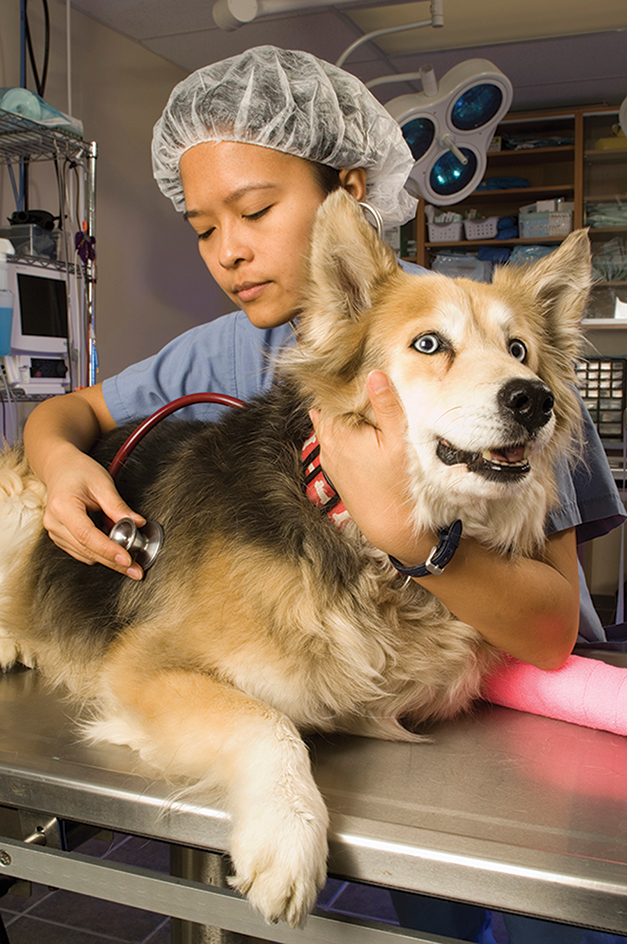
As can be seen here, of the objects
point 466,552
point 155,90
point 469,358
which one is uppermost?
point 155,90

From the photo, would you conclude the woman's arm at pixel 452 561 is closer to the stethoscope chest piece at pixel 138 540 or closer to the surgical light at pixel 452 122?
the stethoscope chest piece at pixel 138 540

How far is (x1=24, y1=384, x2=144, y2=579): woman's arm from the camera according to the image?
115cm

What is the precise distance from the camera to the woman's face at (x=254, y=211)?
4.27 ft

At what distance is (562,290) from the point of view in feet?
3.70

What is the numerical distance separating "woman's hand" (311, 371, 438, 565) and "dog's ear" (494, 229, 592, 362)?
1.11 ft

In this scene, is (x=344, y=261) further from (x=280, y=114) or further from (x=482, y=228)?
(x=482, y=228)

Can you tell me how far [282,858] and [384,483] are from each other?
0.43 m

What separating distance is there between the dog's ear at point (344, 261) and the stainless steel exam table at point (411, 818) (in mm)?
604

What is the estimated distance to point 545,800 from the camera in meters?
0.87

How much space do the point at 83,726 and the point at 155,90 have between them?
4.73 meters

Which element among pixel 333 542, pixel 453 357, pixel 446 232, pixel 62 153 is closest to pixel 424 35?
pixel 446 232

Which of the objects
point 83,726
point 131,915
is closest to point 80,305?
point 131,915

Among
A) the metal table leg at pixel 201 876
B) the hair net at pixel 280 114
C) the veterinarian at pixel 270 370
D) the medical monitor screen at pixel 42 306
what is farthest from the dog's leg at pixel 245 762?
the medical monitor screen at pixel 42 306

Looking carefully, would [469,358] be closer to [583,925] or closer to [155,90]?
[583,925]
